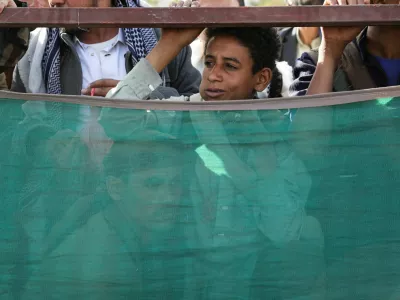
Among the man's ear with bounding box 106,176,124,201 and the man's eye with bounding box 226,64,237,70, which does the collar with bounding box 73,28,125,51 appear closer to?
the man's eye with bounding box 226,64,237,70

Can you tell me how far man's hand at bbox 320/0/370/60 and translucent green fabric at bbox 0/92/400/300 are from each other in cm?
42

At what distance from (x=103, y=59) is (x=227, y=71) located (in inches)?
20.7

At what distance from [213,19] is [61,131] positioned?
0.58m

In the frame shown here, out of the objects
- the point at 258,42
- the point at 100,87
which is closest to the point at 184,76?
the point at 258,42

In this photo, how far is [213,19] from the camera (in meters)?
2.87

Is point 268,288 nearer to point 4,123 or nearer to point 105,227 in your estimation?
point 105,227

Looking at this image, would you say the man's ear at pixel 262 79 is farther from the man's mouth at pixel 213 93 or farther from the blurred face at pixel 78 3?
the blurred face at pixel 78 3

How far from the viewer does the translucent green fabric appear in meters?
2.82

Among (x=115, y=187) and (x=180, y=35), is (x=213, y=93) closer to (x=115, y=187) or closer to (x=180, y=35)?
(x=180, y=35)

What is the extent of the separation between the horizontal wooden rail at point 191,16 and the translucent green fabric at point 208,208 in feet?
0.87

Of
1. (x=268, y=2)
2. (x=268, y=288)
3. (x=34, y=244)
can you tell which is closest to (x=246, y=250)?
(x=268, y=288)

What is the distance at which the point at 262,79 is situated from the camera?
3963mm

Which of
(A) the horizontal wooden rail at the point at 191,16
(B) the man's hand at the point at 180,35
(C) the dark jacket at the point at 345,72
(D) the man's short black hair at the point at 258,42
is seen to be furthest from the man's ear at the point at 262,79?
(A) the horizontal wooden rail at the point at 191,16

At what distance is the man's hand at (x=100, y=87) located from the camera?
3652 mm
